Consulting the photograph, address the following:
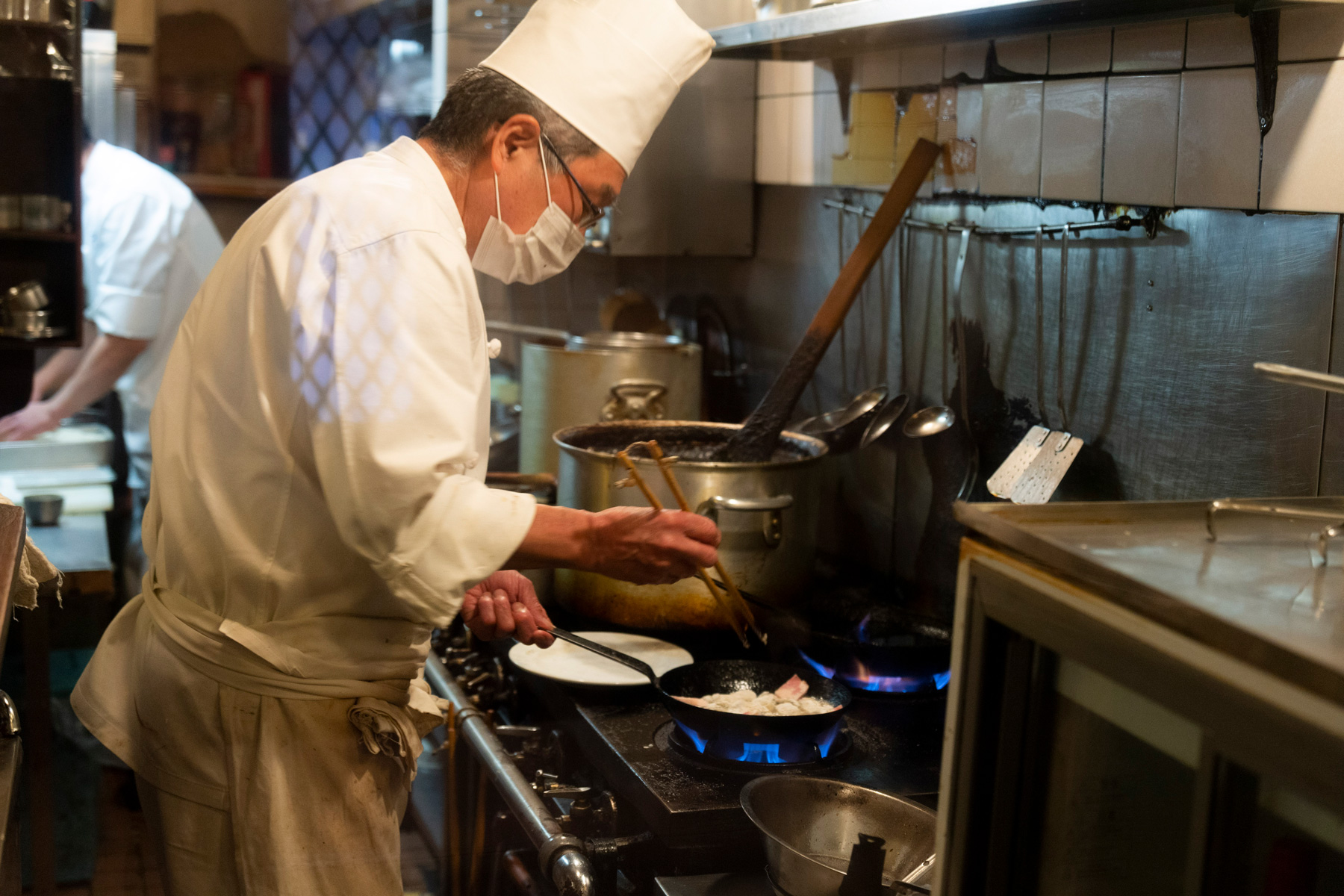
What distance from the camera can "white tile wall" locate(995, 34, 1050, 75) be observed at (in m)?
1.63

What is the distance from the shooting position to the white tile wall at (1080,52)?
59.5 inches

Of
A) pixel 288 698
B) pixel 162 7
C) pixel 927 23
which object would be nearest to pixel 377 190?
pixel 288 698

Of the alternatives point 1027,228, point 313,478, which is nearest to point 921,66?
point 1027,228

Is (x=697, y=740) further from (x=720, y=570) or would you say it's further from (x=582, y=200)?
Answer: (x=582, y=200)

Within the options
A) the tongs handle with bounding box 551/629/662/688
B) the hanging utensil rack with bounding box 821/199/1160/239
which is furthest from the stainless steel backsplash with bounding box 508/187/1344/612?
the tongs handle with bounding box 551/629/662/688

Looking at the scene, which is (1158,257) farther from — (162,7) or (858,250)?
(162,7)

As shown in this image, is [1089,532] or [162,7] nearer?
[1089,532]

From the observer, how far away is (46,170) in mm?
2578

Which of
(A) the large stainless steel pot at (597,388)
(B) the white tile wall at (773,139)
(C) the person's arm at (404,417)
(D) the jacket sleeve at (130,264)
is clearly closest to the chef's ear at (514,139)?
(C) the person's arm at (404,417)

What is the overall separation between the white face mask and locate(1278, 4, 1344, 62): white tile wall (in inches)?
29.9

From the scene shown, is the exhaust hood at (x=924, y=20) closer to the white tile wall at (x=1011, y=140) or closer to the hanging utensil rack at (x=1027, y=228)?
the white tile wall at (x=1011, y=140)

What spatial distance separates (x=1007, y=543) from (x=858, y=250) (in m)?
1.20

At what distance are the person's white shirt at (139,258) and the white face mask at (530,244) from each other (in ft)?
5.36

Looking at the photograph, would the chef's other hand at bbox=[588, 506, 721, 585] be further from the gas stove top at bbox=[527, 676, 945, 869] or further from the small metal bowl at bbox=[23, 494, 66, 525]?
the small metal bowl at bbox=[23, 494, 66, 525]
